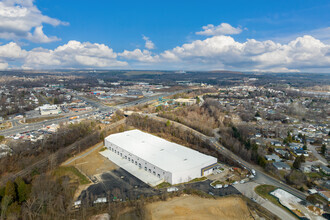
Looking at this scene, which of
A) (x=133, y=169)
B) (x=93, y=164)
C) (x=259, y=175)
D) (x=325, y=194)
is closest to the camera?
(x=325, y=194)

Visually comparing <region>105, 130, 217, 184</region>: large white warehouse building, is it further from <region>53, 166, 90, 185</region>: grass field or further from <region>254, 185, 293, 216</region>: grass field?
<region>53, 166, 90, 185</region>: grass field

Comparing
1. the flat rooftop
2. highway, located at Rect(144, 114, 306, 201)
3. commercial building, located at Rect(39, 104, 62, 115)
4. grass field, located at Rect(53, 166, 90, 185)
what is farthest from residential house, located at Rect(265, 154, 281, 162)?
commercial building, located at Rect(39, 104, 62, 115)

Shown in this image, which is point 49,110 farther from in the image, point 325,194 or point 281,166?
point 325,194

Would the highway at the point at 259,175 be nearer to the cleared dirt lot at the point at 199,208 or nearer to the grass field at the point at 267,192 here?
the grass field at the point at 267,192

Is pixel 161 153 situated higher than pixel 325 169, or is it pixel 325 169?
pixel 161 153

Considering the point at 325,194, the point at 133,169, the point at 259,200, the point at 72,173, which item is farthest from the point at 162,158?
the point at 325,194

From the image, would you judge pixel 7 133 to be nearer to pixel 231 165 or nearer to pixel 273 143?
pixel 231 165

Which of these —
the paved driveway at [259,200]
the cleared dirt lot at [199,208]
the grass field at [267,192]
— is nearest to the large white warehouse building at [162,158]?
the cleared dirt lot at [199,208]
